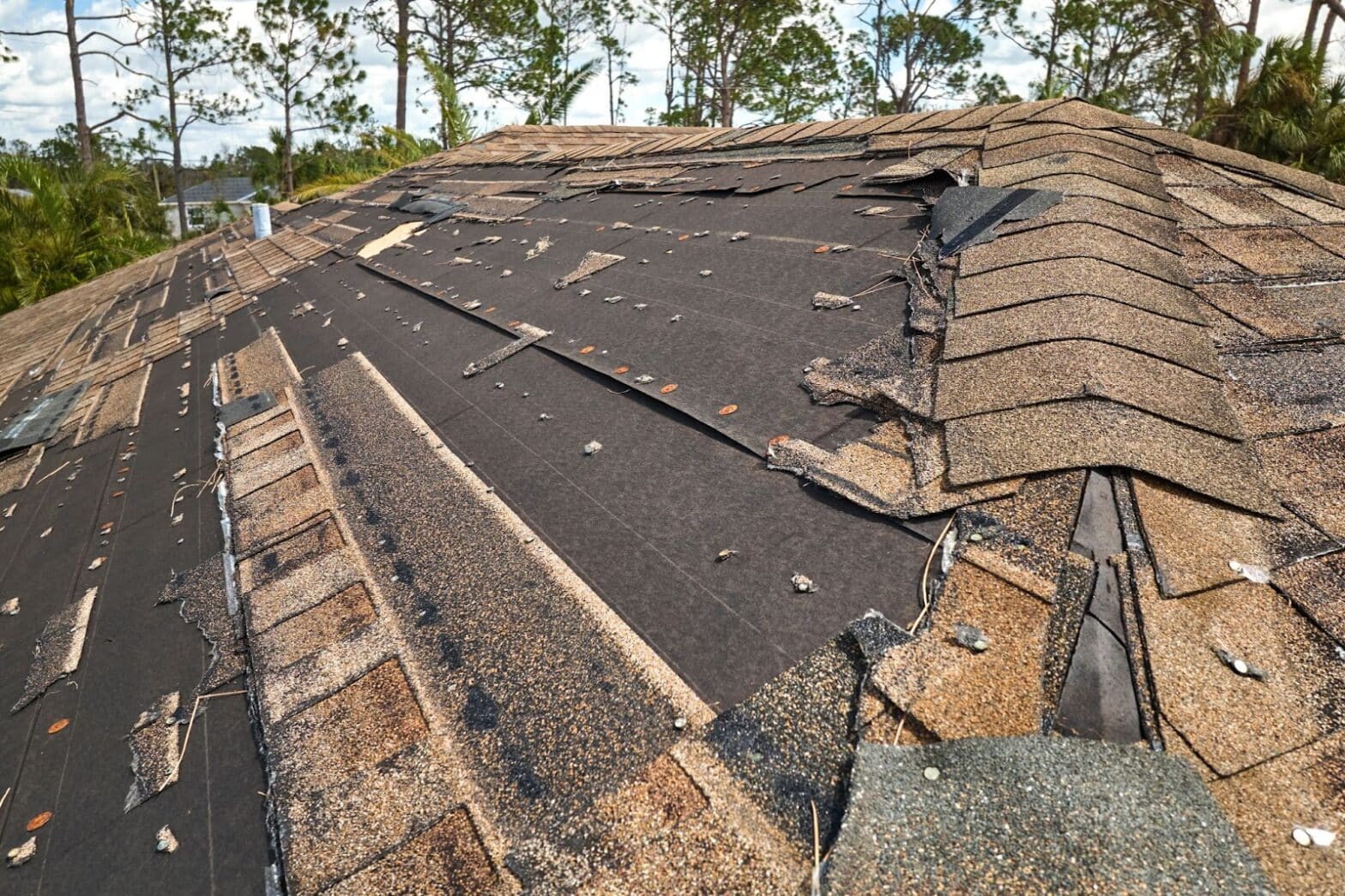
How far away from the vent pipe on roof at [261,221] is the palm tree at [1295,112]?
17.7 metres

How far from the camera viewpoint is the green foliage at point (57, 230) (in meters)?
13.2

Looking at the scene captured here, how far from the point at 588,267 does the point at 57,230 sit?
15.1 m

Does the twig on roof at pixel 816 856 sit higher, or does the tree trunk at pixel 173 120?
the tree trunk at pixel 173 120

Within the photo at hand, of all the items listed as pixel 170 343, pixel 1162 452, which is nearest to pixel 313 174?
pixel 170 343

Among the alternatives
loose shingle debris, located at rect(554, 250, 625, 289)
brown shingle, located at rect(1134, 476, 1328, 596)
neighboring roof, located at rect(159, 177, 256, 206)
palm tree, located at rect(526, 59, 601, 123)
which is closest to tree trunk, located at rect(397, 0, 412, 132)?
palm tree, located at rect(526, 59, 601, 123)

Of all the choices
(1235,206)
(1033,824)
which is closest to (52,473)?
(1033,824)

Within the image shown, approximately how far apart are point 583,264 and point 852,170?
2.26 m

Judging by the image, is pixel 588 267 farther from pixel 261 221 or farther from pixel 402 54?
pixel 402 54

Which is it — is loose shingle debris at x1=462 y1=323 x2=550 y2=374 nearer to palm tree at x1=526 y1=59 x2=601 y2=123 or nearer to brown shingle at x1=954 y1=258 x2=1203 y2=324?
brown shingle at x1=954 y1=258 x2=1203 y2=324

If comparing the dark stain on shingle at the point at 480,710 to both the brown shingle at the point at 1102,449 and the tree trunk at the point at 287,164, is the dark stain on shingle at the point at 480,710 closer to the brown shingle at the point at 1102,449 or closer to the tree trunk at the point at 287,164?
the brown shingle at the point at 1102,449

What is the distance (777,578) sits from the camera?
6.18ft

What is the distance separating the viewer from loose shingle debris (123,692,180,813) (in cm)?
177

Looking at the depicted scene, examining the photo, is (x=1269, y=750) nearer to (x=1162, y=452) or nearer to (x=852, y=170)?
(x=1162, y=452)

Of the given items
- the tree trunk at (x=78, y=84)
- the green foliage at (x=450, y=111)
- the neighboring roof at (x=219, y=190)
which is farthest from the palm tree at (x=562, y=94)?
the neighboring roof at (x=219, y=190)
